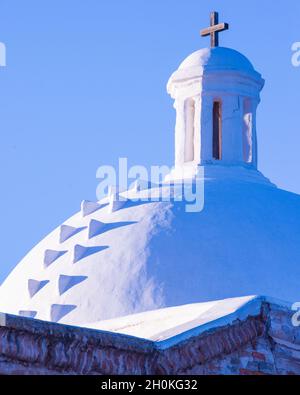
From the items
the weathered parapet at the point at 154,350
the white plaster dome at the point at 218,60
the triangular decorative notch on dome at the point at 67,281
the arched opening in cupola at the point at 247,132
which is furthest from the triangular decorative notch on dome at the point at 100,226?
the weathered parapet at the point at 154,350

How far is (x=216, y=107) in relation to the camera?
1891 cm

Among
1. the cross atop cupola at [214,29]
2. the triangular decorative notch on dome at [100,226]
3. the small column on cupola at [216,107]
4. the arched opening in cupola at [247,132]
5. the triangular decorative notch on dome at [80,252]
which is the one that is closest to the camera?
the triangular decorative notch on dome at [80,252]

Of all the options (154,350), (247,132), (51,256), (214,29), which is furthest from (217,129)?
(154,350)

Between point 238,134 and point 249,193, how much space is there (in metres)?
1.76

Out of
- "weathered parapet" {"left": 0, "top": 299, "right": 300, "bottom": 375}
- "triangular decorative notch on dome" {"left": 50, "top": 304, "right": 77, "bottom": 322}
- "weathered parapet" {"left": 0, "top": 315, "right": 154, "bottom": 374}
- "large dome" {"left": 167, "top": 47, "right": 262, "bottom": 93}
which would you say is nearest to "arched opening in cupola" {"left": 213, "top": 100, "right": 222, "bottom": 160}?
"large dome" {"left": 167, "top": 47, "right": 262, "bottom": 93}

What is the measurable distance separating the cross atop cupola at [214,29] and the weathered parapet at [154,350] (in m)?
9.02

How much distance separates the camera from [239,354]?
10.6 m

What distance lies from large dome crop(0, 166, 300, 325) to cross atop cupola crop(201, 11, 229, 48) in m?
2.74

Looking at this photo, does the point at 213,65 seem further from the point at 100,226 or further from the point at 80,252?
the point at 80,252

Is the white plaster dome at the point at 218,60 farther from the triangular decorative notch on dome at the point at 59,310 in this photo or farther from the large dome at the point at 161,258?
the triangular decorative notch on dome at the point at 59,310

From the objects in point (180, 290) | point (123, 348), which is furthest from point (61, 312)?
point (123, 348)

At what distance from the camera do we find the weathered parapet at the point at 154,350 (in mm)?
9391

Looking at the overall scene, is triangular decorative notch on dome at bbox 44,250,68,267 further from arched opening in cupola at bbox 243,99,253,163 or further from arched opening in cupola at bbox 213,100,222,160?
arched opening in cupola at bbox 243,99,253,163
